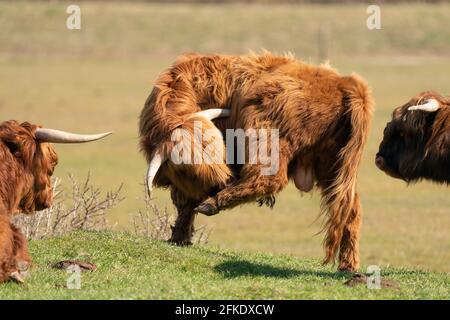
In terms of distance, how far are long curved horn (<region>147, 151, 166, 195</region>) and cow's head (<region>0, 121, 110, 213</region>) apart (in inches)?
33.1

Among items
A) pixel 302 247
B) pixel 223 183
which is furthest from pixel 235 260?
pixel 302 247

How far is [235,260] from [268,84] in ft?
5.38

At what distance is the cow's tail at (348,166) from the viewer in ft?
31.0

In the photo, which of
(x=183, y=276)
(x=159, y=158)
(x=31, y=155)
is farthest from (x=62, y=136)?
(x=183, y=276)

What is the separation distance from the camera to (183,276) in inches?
353

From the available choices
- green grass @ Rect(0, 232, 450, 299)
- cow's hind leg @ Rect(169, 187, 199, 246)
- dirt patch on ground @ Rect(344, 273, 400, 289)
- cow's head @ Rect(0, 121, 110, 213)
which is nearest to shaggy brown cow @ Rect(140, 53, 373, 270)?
cow's hind leg @ Rect(169, 187, 199, 246)

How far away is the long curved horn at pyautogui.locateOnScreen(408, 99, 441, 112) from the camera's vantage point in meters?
Answer: 9.50

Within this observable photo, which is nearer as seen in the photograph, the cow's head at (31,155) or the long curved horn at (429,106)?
the cow's head at (31,155)

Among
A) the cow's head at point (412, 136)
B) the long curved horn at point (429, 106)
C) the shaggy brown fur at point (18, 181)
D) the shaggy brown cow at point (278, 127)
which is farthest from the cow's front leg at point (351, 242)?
the shaggy brown fur at point (18, 181)

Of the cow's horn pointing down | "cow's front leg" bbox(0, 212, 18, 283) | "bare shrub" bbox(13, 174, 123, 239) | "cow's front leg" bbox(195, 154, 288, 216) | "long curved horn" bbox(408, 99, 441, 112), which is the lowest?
"bare shrub" bbox(13, 174, 123, 239)

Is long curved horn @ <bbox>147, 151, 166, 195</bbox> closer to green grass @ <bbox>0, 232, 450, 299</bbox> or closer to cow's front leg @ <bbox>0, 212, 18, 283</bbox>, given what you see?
green grass @ <bbox>0, 232, 450, 299</bbox>

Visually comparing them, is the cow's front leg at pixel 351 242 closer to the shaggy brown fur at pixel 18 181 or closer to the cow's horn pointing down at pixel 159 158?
the cow's horn pointing down at pixel 159 158

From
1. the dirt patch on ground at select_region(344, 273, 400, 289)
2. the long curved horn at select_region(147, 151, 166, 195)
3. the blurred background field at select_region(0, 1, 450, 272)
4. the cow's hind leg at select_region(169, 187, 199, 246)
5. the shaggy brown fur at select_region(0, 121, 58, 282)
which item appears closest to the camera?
the shaggy brown fur at select_region(0, 121, 58, 282)

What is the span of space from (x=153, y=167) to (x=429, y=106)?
252cm
